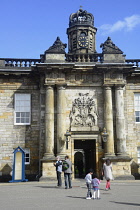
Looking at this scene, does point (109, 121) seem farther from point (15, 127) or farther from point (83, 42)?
point (83, 42)

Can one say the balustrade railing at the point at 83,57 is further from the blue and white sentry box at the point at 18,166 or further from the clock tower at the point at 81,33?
the clock tower at the point at 81,33

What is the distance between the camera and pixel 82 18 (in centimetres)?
3453

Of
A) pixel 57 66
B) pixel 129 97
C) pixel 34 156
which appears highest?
pixel 57 66

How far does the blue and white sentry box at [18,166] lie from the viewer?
18.5 meters

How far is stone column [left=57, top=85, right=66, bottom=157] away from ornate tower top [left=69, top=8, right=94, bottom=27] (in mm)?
16646

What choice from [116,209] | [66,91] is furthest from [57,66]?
[116,209]

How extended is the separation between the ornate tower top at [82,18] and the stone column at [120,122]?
16487mm

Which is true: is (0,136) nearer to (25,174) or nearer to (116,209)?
(25,174)

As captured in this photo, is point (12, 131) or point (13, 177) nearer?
point (13, 177)

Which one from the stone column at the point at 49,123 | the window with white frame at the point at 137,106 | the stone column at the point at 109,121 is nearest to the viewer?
the stone column at the point at 49,123

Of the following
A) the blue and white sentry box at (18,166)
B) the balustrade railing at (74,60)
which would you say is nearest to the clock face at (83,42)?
the balustrade railing at (74,60)

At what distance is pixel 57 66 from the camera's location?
19.8 meters

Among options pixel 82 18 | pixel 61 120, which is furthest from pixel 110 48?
pixel 82 18

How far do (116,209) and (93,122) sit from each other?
11778 millimetres
